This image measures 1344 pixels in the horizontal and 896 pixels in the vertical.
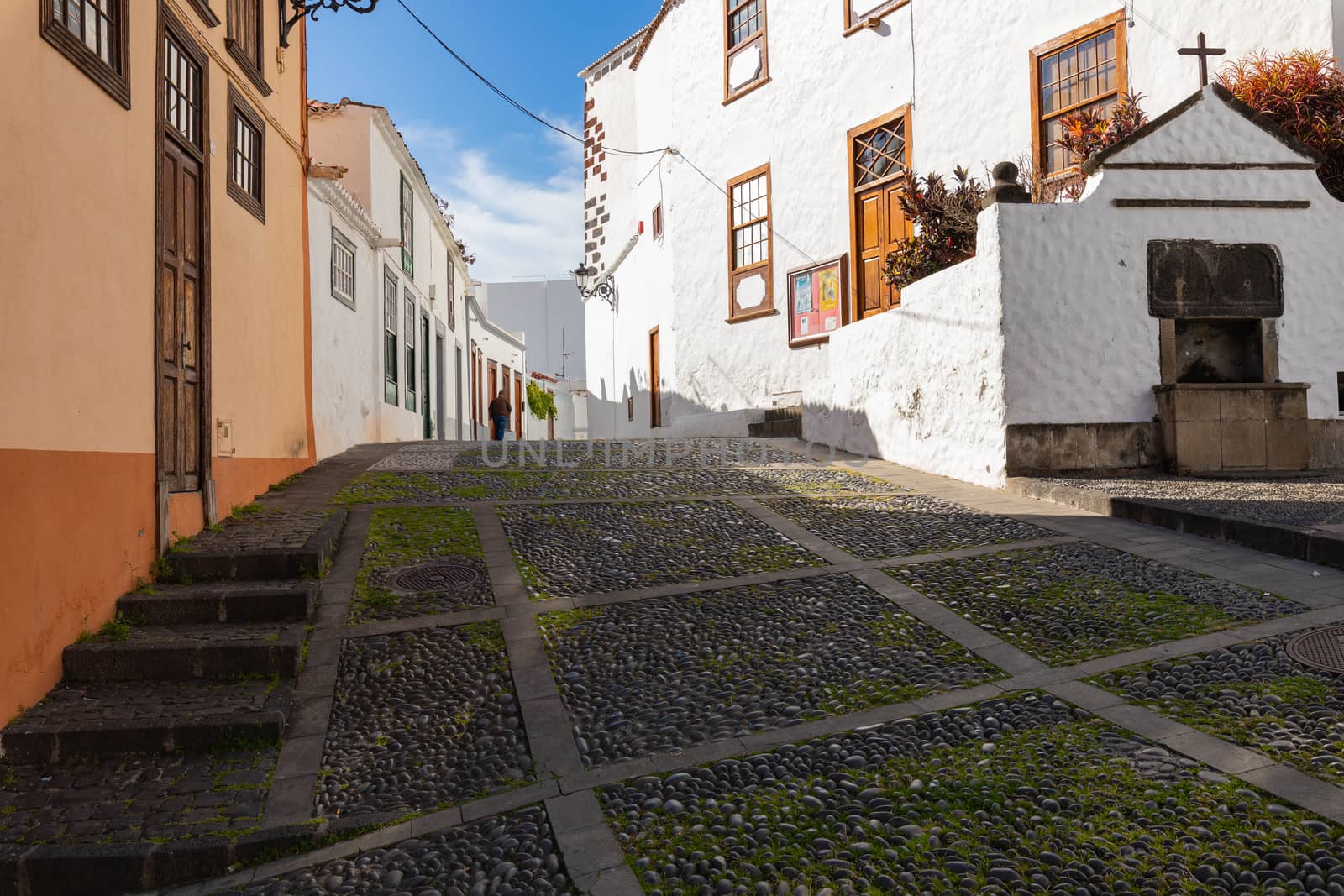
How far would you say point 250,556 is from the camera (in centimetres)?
555

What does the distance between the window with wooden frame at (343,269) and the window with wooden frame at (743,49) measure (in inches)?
305

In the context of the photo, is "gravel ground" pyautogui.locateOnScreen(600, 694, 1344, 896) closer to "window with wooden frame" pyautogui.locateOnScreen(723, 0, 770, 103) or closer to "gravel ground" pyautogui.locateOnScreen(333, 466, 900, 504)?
"gravel ground" pyautogui.locateOnScreen(333, 466, 900, 504)

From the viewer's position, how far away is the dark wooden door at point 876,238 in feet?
44.8

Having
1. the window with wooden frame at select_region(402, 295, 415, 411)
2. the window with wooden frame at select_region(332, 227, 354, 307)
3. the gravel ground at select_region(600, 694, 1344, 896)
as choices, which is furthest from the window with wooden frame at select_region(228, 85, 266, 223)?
the window with wooden frame at select_region(402, 295, 415, 411)

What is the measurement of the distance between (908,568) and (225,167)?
594cm

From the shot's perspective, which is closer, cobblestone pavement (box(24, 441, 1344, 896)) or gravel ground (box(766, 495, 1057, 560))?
cobblestone pavement (box(24, 441, 1344, 896))

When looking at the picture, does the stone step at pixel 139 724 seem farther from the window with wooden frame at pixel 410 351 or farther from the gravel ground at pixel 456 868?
the window with wooden frame at pixel 410 351

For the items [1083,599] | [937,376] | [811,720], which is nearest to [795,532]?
[1083,599]

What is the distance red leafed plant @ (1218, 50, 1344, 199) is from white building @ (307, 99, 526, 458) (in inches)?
387

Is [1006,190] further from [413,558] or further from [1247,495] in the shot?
[413,558]

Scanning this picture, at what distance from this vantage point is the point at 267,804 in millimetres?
3479

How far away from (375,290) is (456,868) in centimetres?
1232

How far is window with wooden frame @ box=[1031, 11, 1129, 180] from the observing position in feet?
36.8

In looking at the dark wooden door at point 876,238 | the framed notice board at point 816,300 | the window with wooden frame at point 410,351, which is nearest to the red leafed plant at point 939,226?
the dark wooden door at point 876,238
